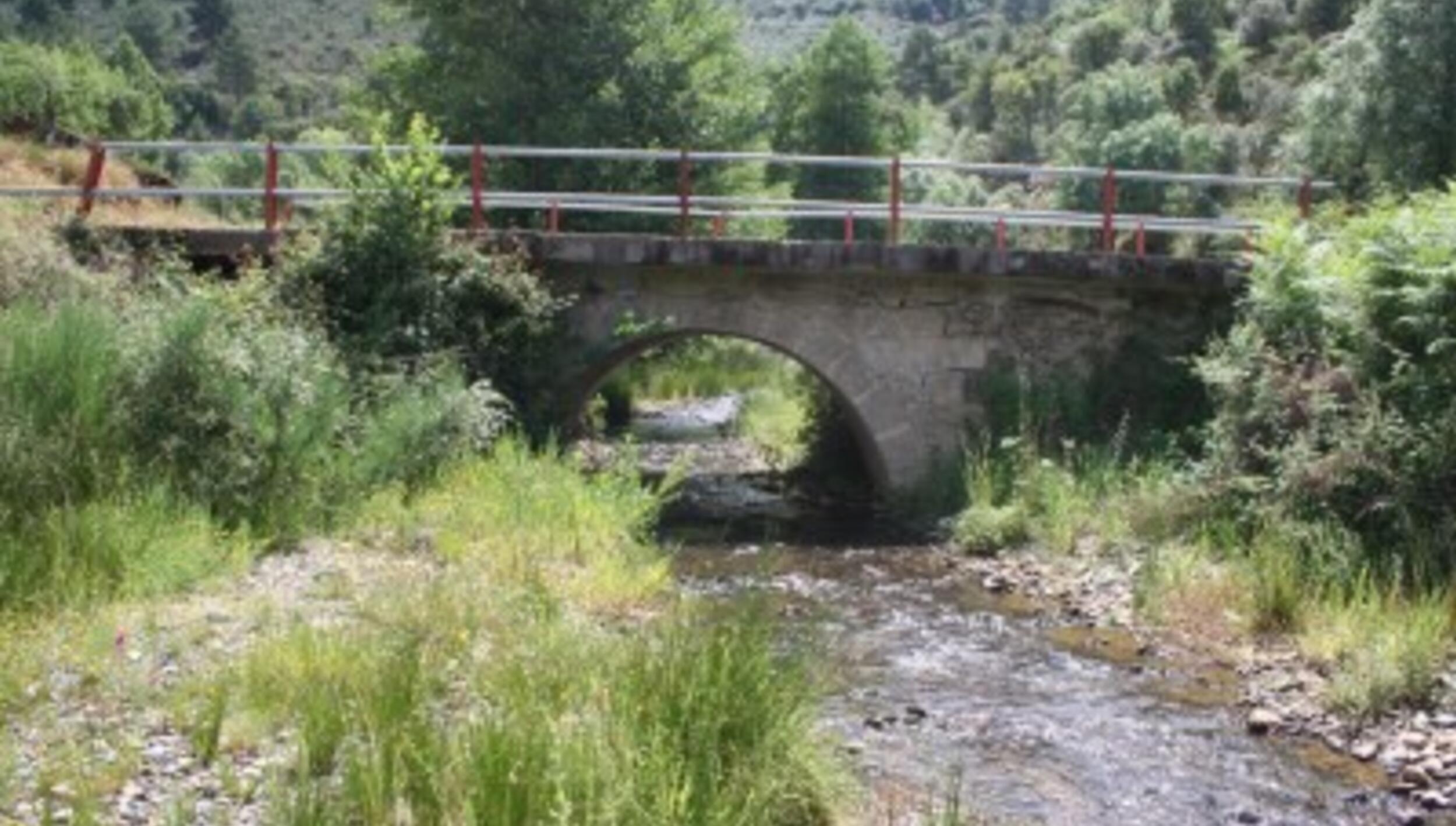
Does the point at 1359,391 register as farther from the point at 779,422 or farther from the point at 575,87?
the point at 575,87

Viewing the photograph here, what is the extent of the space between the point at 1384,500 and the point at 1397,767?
3287mm

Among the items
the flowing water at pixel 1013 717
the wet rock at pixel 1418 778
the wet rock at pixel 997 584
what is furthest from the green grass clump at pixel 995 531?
the wet rock at pixel 1418 778

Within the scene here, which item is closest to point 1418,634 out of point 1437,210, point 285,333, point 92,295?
point 1437,210

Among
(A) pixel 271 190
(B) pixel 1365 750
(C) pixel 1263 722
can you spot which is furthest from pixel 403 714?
(A) pixel 271 190

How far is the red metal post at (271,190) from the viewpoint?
14977 millimetres

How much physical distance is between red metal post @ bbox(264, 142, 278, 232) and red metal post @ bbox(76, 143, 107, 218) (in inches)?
66.7

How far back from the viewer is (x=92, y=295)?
13008 millimetres

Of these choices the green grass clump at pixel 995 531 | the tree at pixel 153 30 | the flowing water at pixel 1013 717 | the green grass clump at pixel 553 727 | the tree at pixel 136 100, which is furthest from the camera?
the tree at pixel 153 30

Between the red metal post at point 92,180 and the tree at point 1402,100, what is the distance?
14883 millimetres

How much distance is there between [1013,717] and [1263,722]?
1.48 m

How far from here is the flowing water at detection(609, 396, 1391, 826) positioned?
25.2ft

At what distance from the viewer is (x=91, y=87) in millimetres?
60719

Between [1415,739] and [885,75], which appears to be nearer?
[1415,739]

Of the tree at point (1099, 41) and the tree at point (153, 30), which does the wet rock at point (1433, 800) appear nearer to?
the tree at point (1099, 41)
